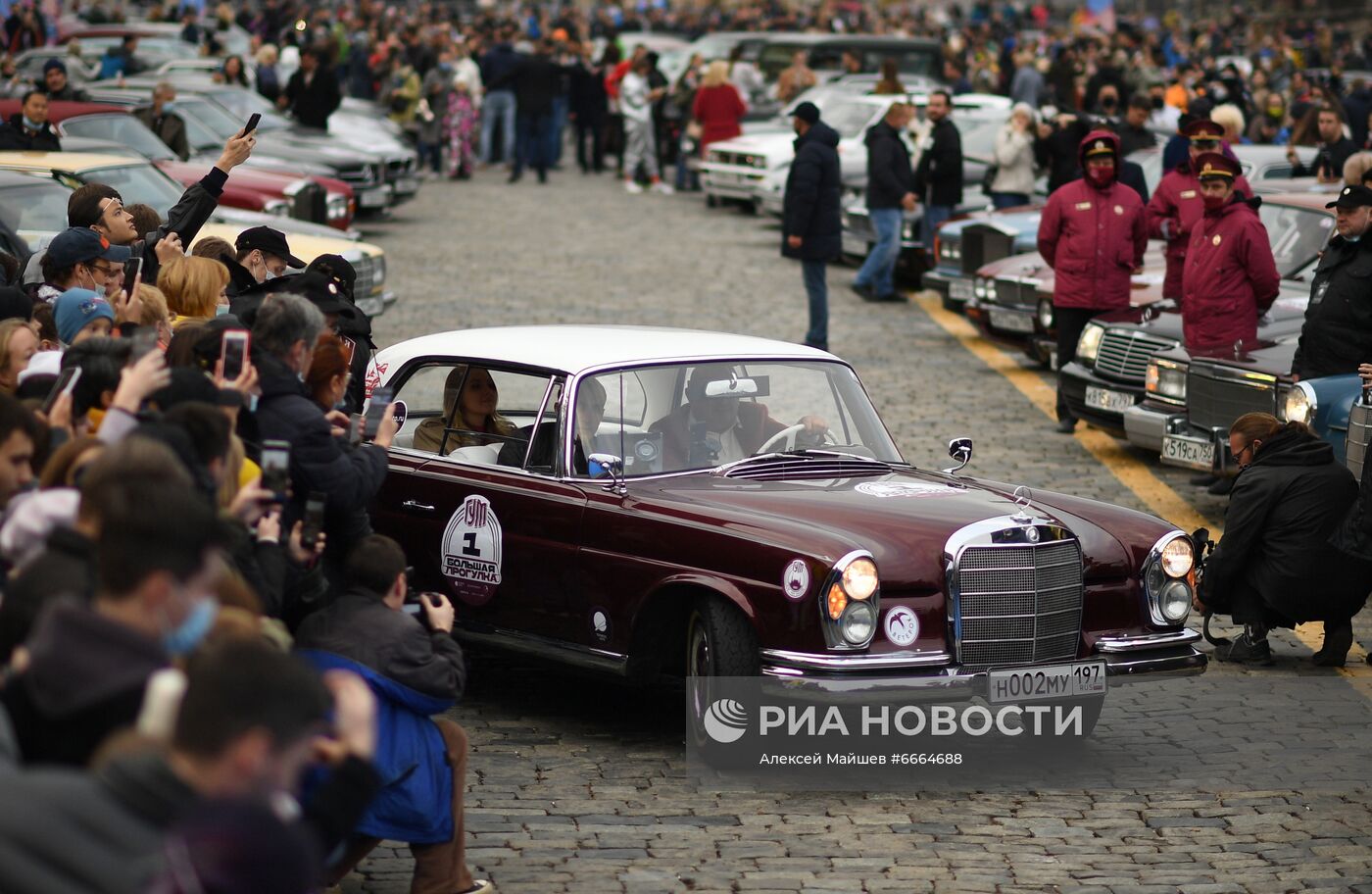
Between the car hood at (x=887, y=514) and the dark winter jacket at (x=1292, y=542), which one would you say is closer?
the car hood at (x=887, y=514)

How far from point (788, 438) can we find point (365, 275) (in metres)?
8.83

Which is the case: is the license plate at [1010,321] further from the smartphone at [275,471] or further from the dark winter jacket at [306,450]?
the smartphone at [275,471]

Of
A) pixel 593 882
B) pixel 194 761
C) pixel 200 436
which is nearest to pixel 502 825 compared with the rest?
pixel 593 882

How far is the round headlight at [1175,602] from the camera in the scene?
7.44m

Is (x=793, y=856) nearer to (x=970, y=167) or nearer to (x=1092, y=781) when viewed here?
(x=1092, y=781)

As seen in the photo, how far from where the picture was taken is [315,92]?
82.9 ft

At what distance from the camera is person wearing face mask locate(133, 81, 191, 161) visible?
2047 cm

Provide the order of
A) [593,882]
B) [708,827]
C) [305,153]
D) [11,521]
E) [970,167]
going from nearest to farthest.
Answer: [11,521] < [593,882] < [708,827] < [970,167] < [305,153]

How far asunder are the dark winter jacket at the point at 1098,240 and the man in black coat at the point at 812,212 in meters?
3.05

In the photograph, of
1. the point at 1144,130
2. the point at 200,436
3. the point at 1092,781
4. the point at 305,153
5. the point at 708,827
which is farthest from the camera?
the point at 305,153

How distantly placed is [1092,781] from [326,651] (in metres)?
3.04

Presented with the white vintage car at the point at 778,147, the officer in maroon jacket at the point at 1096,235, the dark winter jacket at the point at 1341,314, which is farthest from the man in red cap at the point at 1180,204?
the white vintage car at the point at 778,147

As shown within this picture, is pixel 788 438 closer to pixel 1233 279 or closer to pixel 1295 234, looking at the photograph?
pixel 1233 279

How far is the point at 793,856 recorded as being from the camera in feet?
20.9
